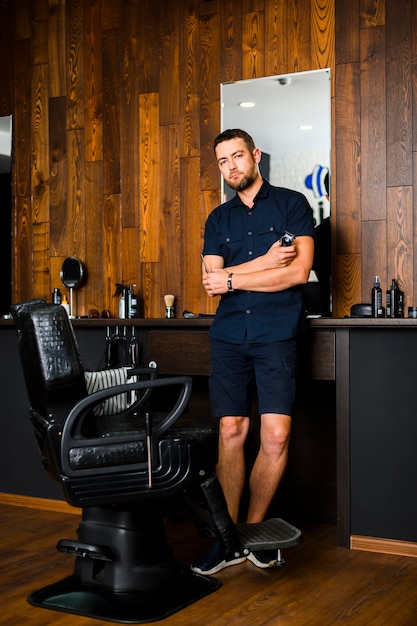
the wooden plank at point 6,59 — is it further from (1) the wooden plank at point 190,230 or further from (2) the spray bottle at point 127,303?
(2) the spray bottle at point 127,303

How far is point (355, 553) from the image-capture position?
126 inches

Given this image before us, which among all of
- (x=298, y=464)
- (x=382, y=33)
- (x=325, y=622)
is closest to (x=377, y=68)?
(x=382, y=33)

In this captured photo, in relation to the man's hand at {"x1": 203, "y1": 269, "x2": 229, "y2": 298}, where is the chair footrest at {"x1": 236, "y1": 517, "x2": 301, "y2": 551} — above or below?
below

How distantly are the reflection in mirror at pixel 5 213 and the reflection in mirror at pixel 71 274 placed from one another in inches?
17.8

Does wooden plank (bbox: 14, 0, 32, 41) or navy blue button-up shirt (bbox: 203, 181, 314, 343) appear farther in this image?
wooden plank (bbox: 14, 0, 32, 41)

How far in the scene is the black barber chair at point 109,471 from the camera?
2.45 meters

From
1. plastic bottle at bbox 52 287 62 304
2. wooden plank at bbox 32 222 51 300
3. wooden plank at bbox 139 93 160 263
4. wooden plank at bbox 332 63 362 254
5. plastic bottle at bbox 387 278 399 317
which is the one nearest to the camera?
plastic bottle at bbox 387 278 399 317

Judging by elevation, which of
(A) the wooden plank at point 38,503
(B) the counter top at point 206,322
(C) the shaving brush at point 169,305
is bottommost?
(A) the wooden plank at point 38,503

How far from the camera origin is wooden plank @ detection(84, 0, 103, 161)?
4.48m

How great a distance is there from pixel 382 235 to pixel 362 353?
28.3 inches

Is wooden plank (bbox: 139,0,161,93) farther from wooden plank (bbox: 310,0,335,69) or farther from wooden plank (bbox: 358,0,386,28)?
wooden plank (bbox: 358,0,386,28)

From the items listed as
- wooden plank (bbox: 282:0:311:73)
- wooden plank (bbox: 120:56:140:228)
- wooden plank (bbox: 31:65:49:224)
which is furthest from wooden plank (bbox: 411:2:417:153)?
wooden plank (bbox: 31:65:49:224)

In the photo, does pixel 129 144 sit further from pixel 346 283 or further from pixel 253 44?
pixel 346 283

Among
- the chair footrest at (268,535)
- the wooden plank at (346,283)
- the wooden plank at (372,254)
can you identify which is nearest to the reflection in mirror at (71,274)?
the wooden plank at (346,283)
